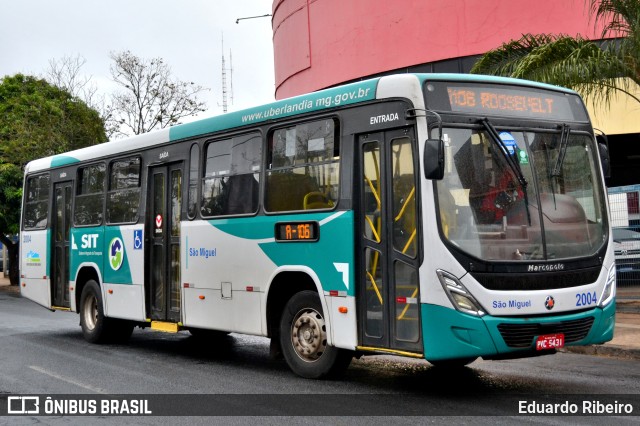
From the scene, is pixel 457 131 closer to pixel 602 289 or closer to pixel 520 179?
pixel 520 179

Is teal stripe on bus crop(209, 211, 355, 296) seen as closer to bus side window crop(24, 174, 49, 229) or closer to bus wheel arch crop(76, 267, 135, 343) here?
bus wheel arch crop(76, 267, 135, 343)

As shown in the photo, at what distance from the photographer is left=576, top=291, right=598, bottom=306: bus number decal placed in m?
8.34

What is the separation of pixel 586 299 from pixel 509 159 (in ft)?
5.32

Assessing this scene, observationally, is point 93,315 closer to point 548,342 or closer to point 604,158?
point 548,342

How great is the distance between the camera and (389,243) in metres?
8.59

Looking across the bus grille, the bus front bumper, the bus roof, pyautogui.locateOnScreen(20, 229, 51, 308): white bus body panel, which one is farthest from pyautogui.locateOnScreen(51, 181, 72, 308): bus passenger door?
the bus grille

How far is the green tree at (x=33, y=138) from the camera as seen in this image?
31156mm

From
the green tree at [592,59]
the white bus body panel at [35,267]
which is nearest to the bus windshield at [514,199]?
the green tree at [592,59]

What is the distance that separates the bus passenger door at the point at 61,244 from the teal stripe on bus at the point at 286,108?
387 cm

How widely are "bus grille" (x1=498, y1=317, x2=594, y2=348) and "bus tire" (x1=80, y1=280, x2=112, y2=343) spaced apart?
800 centimetres

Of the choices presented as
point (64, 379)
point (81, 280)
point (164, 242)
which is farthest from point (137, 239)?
point (64, 379)

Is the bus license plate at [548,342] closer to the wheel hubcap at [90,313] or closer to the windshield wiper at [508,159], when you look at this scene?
the windshield wiper at [508,159]

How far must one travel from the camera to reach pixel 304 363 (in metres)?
9.70

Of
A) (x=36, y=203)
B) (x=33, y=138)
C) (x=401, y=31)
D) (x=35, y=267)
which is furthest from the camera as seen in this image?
(x=33, y=138)
